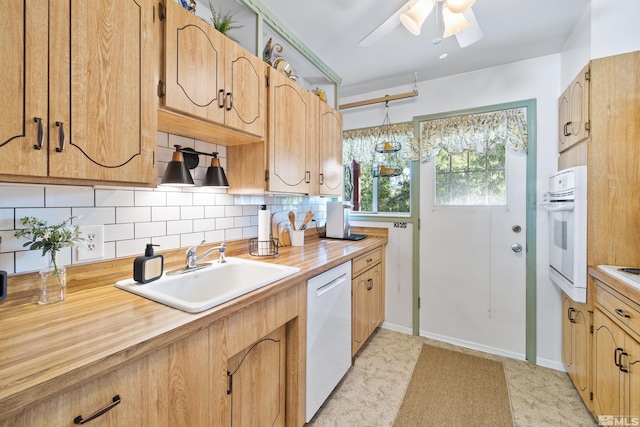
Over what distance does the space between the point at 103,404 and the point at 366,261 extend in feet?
6.17

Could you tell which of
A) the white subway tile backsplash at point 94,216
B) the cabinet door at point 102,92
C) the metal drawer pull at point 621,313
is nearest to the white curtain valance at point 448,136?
the metal drawer pull at point 621,313

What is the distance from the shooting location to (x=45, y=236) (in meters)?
0.97

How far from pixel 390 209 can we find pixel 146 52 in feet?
7.76

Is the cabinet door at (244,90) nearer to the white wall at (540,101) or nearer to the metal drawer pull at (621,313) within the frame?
the white wall at (540,101)

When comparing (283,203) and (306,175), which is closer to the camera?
(306,175)

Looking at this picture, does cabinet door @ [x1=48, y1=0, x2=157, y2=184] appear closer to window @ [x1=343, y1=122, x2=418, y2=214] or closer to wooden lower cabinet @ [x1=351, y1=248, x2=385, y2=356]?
wooden lower cabinet @ [x1=351, y1=248, x2=385, y2=356]

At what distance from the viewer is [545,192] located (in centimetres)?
216

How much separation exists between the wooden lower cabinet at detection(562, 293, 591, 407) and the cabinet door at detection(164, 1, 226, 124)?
2485 mm

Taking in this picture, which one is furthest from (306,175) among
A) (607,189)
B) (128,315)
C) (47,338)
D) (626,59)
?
(626,59)

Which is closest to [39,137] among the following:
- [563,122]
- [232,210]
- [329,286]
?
[232,210]

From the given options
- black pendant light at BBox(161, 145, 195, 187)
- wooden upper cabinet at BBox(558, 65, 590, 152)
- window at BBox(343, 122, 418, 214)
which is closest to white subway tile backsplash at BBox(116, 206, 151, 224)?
black pendant light at BBox(161, 145, 195, 187)

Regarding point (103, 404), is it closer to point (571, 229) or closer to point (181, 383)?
point (181, 383)

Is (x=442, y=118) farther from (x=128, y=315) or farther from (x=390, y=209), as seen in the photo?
(x=128, y=315)

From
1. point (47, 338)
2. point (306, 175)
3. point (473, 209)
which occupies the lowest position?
point (47, 338)
